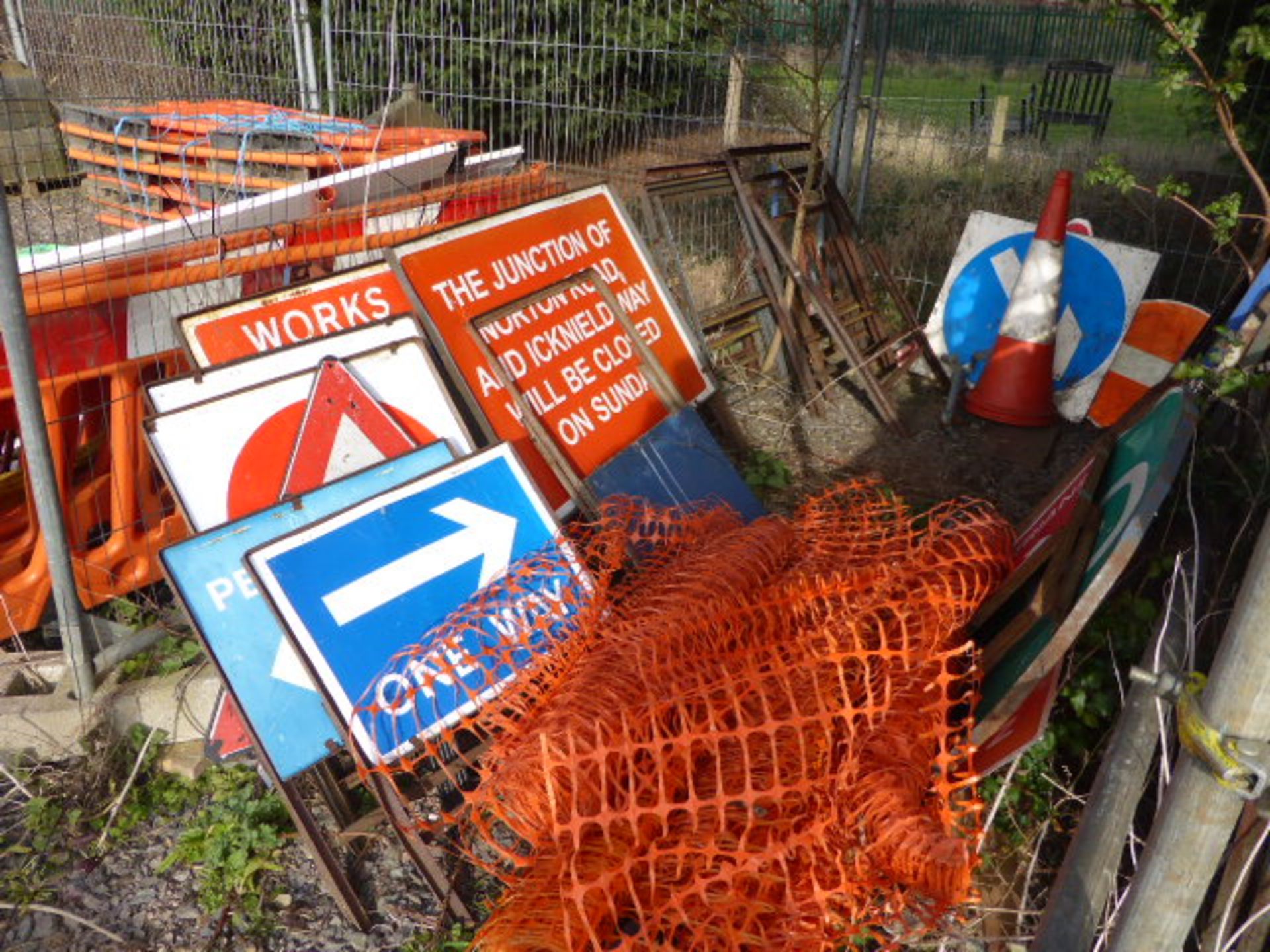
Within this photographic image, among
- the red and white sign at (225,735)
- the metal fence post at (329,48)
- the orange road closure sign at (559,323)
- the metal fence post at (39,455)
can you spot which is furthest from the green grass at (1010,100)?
the red and white sign at (225,735)

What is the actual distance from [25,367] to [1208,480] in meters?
3.83

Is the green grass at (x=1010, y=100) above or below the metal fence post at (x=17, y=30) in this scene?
below

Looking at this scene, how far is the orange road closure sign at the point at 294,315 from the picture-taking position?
3.64m

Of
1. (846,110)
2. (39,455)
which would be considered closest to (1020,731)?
(39,455)

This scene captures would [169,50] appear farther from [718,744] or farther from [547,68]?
[718,744]

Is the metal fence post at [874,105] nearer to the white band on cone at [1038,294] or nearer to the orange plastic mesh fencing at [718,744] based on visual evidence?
the white band on cone at [1038,294]

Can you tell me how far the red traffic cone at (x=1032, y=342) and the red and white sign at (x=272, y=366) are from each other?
4002 mm

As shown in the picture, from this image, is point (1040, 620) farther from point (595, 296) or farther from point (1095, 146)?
point (1095, 146)

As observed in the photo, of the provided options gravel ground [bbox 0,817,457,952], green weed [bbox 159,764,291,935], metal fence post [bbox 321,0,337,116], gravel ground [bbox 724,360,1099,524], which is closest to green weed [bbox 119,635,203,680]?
green weed [bbox 159,764,291,935]

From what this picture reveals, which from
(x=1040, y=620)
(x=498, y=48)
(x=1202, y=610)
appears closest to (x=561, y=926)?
(x=1040, y=620)

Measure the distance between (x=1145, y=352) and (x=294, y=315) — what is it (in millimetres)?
5023

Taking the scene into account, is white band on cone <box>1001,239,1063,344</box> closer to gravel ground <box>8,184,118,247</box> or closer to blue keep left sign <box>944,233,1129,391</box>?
blue keep left sign <box>944,233,1129,391</box>

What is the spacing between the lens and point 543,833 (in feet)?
8.00

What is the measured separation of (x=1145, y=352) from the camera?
6199 millimetres
